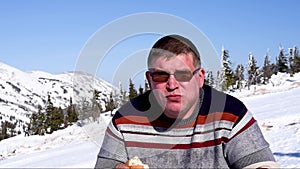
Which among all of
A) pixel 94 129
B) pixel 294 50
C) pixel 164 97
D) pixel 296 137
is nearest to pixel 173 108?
pixel 164 97

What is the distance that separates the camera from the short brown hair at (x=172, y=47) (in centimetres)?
241

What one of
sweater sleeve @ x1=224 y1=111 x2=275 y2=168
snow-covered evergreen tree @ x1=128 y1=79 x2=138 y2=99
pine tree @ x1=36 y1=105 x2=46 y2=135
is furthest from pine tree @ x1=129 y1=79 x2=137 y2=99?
pine tree @ x1=36 y1=105 x2=46 y2=135

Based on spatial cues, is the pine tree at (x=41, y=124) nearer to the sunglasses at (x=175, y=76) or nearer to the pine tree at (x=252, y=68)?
the pine tree at (x=252, y=68)

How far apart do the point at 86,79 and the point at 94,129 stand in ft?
1.14

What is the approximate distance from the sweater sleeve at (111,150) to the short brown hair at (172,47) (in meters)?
0.56

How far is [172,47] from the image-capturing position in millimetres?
2410

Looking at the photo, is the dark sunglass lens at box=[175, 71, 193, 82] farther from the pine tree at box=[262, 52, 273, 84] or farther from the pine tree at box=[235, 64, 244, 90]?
the pine tree at box=[262, 52, 273, 84]

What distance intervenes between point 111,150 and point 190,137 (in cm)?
51

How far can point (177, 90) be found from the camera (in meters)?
2.44

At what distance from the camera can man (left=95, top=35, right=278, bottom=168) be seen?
2.40 m

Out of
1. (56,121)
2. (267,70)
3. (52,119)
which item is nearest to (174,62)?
(56,121)

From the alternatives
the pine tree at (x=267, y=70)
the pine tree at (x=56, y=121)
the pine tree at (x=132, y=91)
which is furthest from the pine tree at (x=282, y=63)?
the pine tree at (x=132, y=91)

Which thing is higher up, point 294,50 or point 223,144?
point 294,50

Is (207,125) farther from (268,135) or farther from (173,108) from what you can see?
(268,135)
